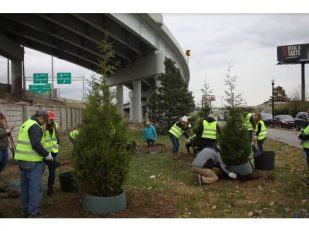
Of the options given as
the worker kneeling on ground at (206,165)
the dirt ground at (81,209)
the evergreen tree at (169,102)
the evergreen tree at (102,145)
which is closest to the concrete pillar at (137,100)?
the evergreen tree at (169,102)

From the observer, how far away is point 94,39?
30031 millimetres

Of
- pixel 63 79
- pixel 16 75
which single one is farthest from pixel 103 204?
pixel 63 79

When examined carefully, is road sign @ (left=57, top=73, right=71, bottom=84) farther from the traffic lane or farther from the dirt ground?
the dirt ground

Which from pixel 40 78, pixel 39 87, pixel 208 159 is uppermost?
pixel 40 78

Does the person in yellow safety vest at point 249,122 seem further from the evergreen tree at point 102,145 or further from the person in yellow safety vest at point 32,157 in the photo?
the person in yellow safety vest at point 32,157

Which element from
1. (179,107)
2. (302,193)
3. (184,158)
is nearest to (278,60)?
(179,107)

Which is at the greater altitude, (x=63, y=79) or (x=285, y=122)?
(x=63, y=79)

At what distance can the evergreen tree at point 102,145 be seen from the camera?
7.09 m

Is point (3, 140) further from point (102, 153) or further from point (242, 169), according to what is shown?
point (242, 169)

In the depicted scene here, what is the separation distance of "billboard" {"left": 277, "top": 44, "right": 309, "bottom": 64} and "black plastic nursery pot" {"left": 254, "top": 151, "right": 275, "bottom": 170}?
7279cm

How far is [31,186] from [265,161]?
700 centimetres

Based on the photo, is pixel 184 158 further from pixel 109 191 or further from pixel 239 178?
pixel 109 191

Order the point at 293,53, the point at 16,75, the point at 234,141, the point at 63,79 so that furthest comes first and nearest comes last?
the point at 293,53
the point at 63,79
the point at 16,75
the point at 234,141

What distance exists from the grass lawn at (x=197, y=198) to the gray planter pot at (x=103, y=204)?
0.33 ft
